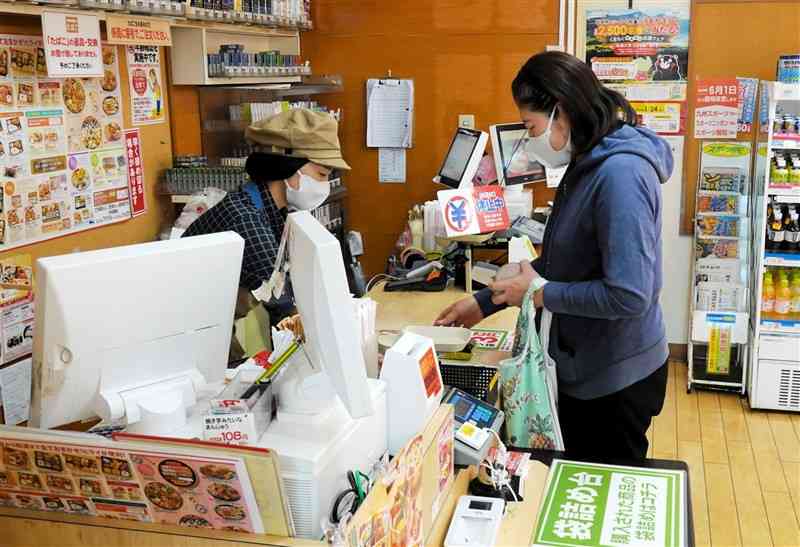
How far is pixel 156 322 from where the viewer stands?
173 centimetres

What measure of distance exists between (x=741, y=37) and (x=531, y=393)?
3.77m

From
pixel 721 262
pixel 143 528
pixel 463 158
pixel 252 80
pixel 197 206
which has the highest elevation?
pixel 252 80

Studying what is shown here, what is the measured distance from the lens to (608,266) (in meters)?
2.22

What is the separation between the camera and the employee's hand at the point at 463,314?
2799mm

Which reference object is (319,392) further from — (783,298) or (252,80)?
(783,298)

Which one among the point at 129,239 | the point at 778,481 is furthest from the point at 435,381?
the point at 778,481

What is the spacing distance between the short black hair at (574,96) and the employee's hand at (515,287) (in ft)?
1.25

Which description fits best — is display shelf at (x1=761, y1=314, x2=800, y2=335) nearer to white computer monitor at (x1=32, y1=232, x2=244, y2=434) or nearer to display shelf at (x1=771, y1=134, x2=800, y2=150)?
display shelf at (x1=771, y1=134, x2=800, y2=150)

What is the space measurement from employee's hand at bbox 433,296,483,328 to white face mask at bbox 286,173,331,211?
0.68 m

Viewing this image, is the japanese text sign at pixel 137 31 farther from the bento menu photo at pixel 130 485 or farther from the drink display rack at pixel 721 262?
the drink display rack at pixel 721 262

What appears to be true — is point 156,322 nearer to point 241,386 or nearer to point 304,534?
point 241,386

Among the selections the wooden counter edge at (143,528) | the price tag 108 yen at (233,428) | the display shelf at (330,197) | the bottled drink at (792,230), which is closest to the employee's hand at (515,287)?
the price tag 108 yen at (233,428)

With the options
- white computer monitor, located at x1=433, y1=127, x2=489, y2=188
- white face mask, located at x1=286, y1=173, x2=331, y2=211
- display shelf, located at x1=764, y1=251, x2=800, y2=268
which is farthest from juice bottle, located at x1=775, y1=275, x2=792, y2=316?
A: white face mask, located at x1=286, y1=173, x2=331, y2=211

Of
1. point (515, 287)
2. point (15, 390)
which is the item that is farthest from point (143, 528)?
point (15, 390)
